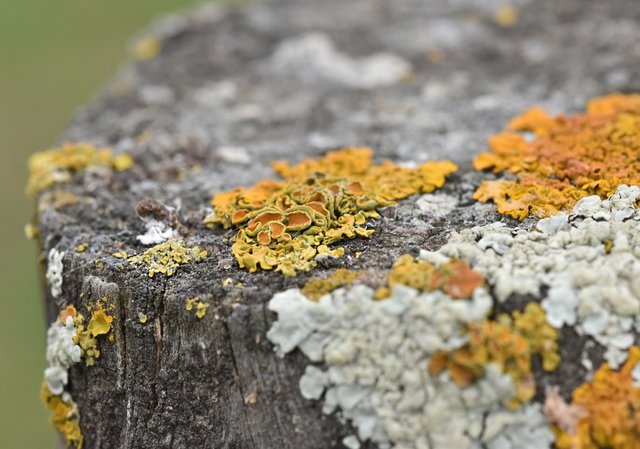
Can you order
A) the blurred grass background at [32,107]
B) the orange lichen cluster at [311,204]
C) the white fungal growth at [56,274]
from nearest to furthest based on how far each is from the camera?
the orange lichen cluster at [311,204]
the white fungal growth at [56,274]
the blurred grass background at [32,107]

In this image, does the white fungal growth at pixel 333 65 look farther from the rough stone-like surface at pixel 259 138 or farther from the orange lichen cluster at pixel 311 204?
the orange lichen cluster at pixel 311 204

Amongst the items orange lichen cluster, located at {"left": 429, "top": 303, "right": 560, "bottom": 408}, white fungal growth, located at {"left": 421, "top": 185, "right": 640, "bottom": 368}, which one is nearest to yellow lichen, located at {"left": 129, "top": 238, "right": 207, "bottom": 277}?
white fungal growth, located at {"left": 421, "top": 185, "right": 640, "bottom": 368}

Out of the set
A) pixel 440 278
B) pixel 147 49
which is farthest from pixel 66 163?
pixel 440 278

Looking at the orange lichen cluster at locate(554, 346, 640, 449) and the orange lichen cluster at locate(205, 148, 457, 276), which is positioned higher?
the orange lichen cluster at locate(205, 148, 457, 276)

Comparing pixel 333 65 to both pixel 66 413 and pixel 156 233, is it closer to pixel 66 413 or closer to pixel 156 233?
pixel 156 233

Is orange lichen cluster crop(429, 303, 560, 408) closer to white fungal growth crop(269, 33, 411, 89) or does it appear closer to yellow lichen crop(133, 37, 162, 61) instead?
white fungal growth crop(269, 33, 411, 89)

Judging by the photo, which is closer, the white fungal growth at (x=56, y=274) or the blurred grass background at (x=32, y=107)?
the white fungal growth at (x=56, y=274)

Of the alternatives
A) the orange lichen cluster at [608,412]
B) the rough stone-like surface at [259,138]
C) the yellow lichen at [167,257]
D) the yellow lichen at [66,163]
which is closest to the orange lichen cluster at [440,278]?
the rough stone-like surface at [259,138]
